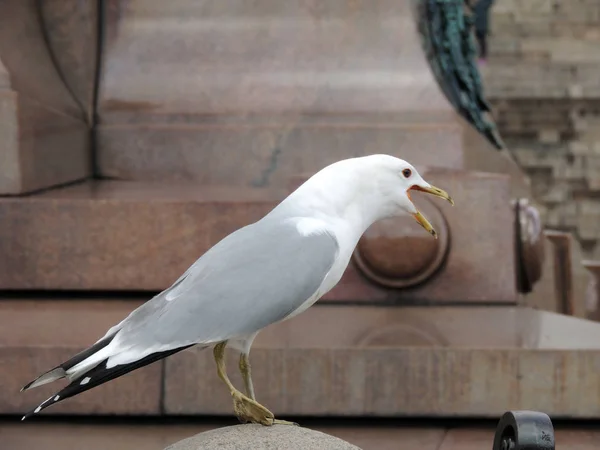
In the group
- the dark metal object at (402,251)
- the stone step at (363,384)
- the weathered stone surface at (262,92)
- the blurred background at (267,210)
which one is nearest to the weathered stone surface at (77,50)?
the blurred background at (267,210)

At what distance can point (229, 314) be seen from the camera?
373 centimetres

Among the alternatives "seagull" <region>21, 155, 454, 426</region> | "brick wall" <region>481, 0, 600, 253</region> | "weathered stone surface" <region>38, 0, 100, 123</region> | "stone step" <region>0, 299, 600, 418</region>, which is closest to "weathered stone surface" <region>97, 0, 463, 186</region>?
"weathered stone surface" <region>38, 0, 100, 123</region>

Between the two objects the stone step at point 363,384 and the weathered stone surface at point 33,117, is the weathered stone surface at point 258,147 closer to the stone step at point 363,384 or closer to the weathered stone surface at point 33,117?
the weathered stone surface at point 33,117

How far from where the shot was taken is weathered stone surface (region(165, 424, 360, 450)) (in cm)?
382

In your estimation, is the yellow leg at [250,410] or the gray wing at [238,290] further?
the yellow leg at [250,410]

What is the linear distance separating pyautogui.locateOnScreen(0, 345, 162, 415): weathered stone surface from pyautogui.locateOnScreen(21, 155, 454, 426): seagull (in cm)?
161

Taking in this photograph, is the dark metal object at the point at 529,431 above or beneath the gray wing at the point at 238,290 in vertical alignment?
beneath

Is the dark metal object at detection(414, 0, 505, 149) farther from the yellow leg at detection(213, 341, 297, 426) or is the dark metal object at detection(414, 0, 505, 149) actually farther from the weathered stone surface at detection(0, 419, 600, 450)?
the yellow leg at detection(213, 341, 297, 426)

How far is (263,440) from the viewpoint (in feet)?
12.6

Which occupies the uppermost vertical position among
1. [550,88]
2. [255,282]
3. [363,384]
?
[255,282]

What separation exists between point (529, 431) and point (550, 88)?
2095cm

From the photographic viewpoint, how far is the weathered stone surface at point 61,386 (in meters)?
5.45

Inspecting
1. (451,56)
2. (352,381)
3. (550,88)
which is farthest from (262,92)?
(550,88)

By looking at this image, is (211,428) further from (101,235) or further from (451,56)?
(451,56)
